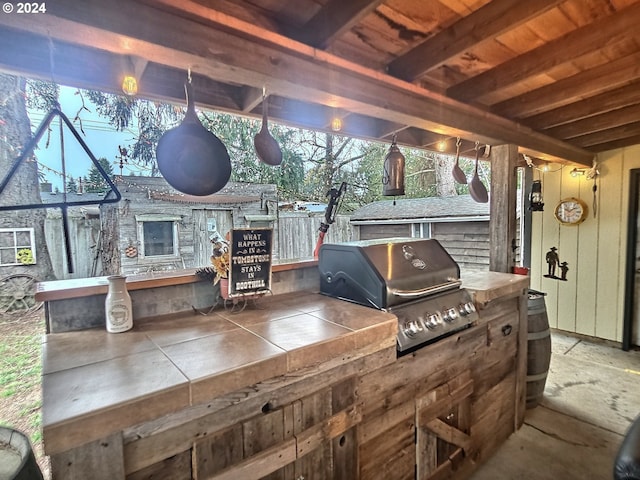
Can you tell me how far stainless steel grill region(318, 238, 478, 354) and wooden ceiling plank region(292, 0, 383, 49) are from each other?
→ 3.08 ft

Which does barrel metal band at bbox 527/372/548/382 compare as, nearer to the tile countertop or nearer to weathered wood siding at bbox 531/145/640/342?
the tile countertop

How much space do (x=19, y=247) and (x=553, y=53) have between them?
3.15m

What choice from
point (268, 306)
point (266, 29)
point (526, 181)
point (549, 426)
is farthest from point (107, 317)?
→ point (526, 181)

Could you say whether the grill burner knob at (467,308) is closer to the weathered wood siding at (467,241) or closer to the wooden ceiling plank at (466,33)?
the wooden ceiling plank at (466,33)

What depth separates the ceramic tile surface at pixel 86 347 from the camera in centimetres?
98

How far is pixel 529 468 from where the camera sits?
200cm

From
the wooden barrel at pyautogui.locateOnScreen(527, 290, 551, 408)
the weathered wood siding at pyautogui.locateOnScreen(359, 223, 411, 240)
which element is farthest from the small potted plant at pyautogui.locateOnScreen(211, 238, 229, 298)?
the weathered wood siding at pyautogui.locateOnScreen(359, 223, 411, 240)

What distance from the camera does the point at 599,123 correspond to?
2.76 metres

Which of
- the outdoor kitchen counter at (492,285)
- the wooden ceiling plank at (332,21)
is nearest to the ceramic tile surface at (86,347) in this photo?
the wooden ceiling plank at (332,21)

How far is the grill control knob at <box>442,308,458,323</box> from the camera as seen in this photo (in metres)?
1.68

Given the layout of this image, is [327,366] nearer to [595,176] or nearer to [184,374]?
[184,374]

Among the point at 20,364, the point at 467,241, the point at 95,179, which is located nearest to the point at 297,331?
the point at 20,364

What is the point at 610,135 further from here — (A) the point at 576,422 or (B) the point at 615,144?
(A) the point at 576,422

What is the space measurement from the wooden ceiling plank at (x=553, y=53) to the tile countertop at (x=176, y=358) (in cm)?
147
